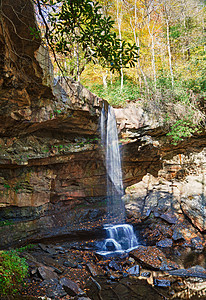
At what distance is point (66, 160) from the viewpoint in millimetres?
9320

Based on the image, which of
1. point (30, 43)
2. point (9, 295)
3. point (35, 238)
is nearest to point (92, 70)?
point (30, 43)

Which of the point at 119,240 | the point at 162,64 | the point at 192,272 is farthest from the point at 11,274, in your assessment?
the point at 162,64

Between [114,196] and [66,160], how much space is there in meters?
4.02

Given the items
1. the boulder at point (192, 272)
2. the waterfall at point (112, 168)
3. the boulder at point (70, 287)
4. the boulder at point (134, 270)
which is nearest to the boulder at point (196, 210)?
→ the boulder at point (192, 272)

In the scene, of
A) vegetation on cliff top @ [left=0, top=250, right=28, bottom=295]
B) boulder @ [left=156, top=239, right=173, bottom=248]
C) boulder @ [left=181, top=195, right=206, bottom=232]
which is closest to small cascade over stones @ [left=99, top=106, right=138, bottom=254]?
boulder @ [left=156, top=239, right=173, bottom=248]

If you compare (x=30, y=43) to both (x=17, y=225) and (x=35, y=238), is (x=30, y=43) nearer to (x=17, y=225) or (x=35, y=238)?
(x=17, y=225)

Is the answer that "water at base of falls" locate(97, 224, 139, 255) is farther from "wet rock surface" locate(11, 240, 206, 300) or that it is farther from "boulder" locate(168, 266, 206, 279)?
"boulder" locate(168, 266, 206, 279)

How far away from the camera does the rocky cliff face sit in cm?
634

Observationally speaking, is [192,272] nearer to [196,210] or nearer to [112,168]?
[196,210]

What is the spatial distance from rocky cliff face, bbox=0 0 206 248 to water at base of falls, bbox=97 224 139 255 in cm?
101

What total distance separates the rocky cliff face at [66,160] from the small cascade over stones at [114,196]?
0.39 meters

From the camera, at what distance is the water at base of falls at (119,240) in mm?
8078

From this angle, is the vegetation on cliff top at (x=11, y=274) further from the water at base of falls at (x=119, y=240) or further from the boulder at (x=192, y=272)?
the boulder at (x=192, y=272)

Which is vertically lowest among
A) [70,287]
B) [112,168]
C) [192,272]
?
[192,272]
